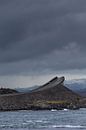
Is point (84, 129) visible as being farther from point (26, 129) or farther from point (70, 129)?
point (26, 129)

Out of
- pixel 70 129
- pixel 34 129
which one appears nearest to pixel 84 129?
pixel 70 129

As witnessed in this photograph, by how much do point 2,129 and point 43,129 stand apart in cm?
918

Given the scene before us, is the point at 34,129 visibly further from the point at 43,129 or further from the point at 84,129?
the point at 84,129

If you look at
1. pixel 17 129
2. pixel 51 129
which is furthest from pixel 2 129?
pixel 51 129

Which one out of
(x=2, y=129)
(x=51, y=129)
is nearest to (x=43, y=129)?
(x=51, y=129)

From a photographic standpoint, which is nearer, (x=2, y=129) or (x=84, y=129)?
(x=84, y=129)

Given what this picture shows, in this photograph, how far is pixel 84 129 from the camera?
107500mm

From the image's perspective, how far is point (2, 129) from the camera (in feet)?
380

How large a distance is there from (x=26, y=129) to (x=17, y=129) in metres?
1.80

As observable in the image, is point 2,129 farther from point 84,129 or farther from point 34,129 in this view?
point 84,129

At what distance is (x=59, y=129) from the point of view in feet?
360

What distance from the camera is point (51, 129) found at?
4336 inches

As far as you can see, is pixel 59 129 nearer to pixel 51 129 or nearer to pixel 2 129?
pixel 51 129

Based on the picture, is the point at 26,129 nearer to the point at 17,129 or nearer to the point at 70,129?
the point at 17,129
